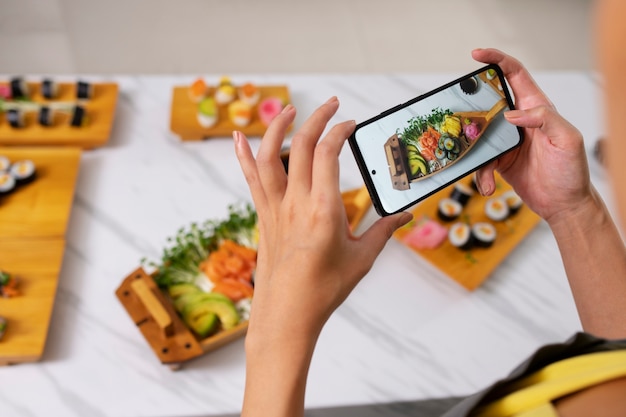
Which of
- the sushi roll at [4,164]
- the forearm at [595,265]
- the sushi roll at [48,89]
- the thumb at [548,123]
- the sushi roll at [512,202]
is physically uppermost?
the thumb at [548,123]

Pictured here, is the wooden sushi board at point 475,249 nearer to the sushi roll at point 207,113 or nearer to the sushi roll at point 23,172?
the sushi roll at point 207,113

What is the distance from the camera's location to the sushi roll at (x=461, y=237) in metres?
1.82

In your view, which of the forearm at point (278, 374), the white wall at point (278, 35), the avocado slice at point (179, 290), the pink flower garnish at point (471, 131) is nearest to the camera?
the forearm at point (278, 374)

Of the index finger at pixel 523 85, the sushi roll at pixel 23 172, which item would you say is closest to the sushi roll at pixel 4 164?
the sushi roll at pixel 23 172

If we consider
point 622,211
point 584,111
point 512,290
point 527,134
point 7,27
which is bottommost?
point 7,27

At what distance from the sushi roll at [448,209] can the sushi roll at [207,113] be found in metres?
0.75

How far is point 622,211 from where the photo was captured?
0.54m

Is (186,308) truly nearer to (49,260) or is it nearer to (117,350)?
(117,350)

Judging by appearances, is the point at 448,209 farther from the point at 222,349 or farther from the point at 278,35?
the point at 278,35

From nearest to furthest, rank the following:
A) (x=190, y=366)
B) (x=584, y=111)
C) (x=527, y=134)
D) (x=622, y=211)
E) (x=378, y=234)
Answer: (x=622, y=211)
(x=378, y=234)
(x=527, y=134)
(x=190, y=366)
(x=584, y=111)

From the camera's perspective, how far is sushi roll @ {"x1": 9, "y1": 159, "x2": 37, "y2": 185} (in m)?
1.84

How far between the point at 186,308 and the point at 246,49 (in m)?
1.99

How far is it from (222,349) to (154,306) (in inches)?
8.2

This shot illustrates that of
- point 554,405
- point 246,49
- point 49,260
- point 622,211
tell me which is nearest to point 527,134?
point 554,405
